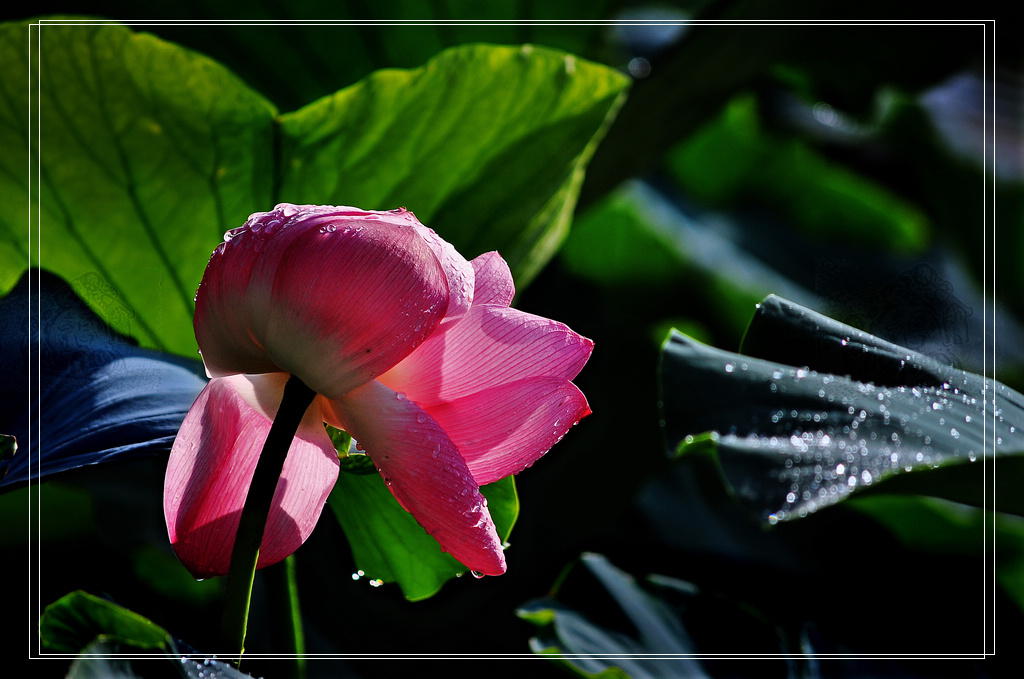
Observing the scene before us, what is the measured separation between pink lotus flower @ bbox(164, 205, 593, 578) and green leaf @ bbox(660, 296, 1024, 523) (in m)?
0.05

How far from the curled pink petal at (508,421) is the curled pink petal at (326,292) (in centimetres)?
3

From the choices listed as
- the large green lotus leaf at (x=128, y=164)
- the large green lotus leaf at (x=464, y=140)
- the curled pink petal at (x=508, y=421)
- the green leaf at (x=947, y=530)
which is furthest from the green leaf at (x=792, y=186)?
the curled pink petal at (x=508, y=421)

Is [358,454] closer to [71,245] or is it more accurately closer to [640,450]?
[71,245]

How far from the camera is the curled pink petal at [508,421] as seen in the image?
0.24 metres

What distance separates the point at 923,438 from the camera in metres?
0.27

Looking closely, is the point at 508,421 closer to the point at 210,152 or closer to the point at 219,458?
the point at 219,458

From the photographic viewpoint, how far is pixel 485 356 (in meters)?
0.24

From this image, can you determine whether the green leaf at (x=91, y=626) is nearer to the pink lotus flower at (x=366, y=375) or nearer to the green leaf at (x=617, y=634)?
the pink lotus flower at (x=366, y=375)

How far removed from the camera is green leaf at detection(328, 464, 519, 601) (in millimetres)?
315

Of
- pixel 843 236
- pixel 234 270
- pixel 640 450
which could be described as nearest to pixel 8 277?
pixel 234 270

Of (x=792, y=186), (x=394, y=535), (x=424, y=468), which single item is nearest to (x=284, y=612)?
(x=394, y=535)

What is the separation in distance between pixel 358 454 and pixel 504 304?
7cm

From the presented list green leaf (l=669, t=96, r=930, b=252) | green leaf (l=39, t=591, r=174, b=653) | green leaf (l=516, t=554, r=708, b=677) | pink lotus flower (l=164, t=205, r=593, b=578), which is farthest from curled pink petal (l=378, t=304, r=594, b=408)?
green leaf (l=669, t=96, r=930, b=252)

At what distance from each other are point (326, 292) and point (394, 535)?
0.50ft
